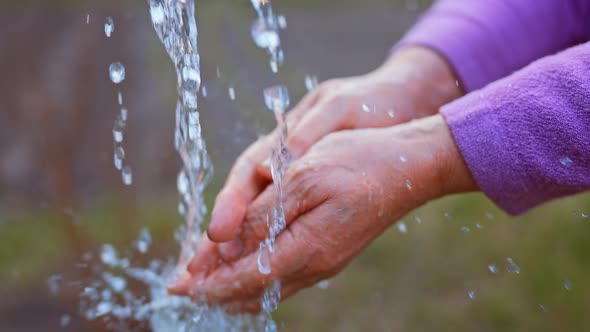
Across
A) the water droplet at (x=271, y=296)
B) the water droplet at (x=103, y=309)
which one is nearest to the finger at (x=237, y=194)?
the water droplet at (x=271, y=296)

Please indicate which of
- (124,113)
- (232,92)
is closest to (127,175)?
(124,113)

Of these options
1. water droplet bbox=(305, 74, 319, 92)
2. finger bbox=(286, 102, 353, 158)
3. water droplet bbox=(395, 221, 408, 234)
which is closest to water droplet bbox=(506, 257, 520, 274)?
water droplet bbox=(395, 221, 408, 234)

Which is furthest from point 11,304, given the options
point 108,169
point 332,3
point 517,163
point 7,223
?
point 332,3

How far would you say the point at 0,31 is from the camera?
3.30 metres

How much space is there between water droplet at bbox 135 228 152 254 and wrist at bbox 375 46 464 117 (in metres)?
1.25

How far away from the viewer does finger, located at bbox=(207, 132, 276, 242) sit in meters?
1.15

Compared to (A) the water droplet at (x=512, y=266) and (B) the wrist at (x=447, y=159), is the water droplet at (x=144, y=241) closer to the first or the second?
(A) the water droplet at (x=512, y=266)

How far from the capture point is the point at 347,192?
3.45ft

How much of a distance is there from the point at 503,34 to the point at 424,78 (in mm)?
190

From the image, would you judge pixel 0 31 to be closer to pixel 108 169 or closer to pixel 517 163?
pixel 108 169

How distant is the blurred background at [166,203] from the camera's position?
2.20m

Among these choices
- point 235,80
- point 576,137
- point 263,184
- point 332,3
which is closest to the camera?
point 576,137

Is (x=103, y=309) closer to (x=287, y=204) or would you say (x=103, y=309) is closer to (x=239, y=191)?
(x=239, y=191)

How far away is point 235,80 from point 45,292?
52.9 inches
